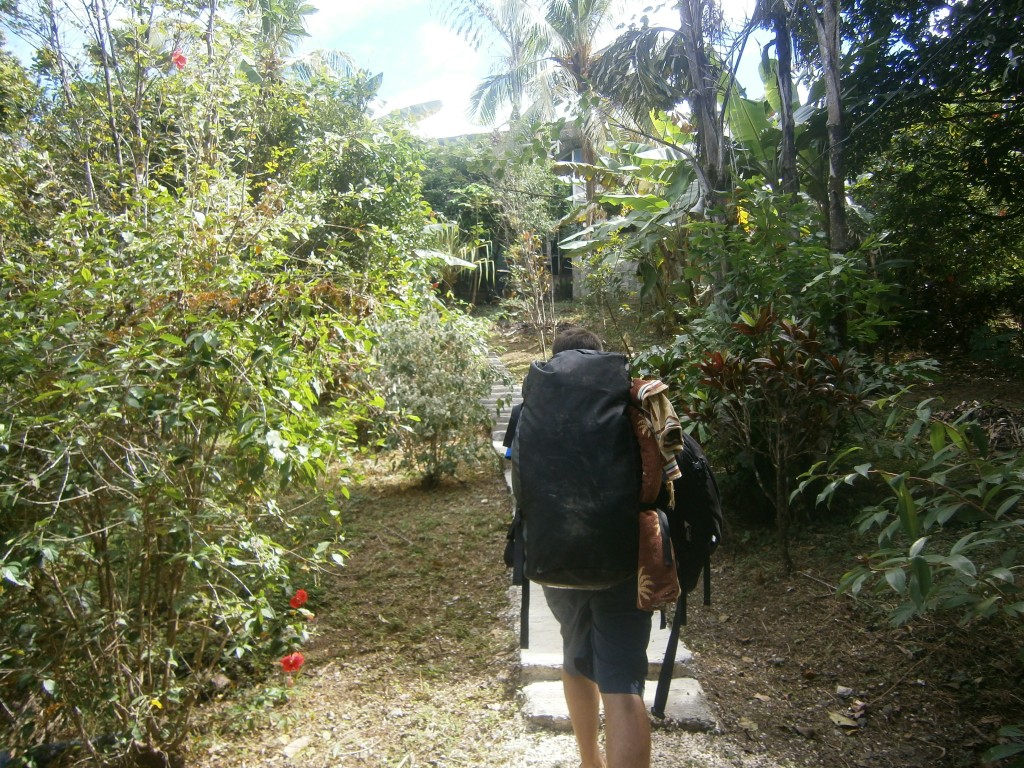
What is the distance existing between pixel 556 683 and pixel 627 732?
137 cm

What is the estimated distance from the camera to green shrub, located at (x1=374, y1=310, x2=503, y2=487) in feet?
23.1

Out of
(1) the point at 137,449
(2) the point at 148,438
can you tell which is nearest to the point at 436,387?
(2) the point at 148,438

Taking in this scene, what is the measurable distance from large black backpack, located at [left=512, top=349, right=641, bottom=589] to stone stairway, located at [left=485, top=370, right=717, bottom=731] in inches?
50.6

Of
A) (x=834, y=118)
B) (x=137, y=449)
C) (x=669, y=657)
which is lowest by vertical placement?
(x=669, y=657)

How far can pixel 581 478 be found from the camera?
8.11ft

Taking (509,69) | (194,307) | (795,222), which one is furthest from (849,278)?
(509,69)

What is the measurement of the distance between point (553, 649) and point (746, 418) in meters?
1.69

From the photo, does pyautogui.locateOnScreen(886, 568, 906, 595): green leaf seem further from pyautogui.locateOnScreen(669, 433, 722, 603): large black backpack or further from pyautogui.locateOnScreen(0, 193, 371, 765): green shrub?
pyautogui.locateOnScreen(0, 193, 371, 765): green shrub

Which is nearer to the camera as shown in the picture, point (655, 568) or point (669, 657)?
point (655, 568)

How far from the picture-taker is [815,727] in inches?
133

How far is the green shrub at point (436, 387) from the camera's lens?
7035 millimetres

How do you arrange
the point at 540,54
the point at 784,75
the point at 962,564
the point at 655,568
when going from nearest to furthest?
the point at 962,564 → the point at 655,568 → the point at 784,75 → the point at 540,54

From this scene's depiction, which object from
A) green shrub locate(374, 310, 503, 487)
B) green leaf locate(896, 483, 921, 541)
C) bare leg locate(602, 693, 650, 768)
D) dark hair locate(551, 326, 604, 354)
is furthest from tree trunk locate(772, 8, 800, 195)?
bare leg locate(602, 693, 650, 768)

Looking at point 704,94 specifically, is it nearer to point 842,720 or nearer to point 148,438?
point 842,720
